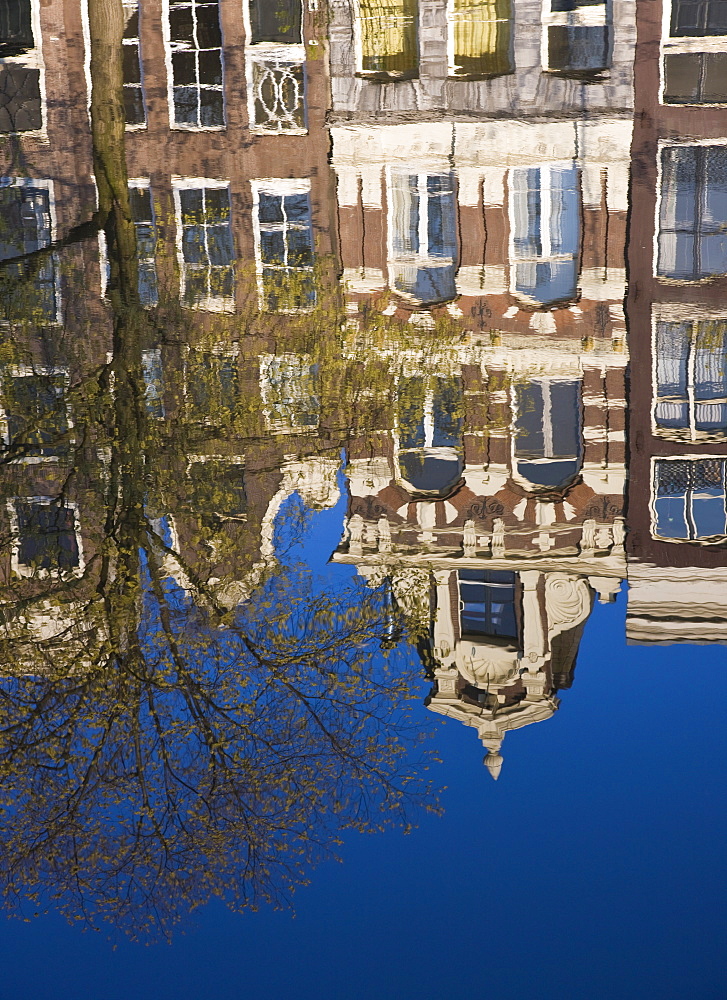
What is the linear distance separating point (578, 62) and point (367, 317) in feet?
24.3

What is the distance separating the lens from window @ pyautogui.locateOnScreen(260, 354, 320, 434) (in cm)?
1409

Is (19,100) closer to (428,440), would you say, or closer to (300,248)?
(300,248)

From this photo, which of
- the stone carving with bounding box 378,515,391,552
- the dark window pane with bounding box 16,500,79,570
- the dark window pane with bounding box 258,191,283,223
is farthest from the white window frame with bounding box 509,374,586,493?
the dark window pane with bounding box 258,191,283,223

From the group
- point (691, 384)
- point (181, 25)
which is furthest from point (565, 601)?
point (181, 25)

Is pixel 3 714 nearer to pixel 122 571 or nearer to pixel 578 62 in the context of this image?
pixel 122 571

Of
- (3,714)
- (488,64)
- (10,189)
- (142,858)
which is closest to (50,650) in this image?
(3,714)

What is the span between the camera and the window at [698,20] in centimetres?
1967

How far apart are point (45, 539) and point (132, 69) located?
1389 cm

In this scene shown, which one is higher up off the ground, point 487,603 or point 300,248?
point 300,248

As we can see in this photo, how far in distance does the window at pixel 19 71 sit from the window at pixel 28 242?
6.27 feet

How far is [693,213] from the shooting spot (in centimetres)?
1817

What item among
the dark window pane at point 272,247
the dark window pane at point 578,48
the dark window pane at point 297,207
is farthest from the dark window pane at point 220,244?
the dark window pane at point 578,48

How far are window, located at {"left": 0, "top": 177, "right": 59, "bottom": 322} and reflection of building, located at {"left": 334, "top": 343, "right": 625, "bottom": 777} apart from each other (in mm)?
5311

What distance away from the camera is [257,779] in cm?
959
